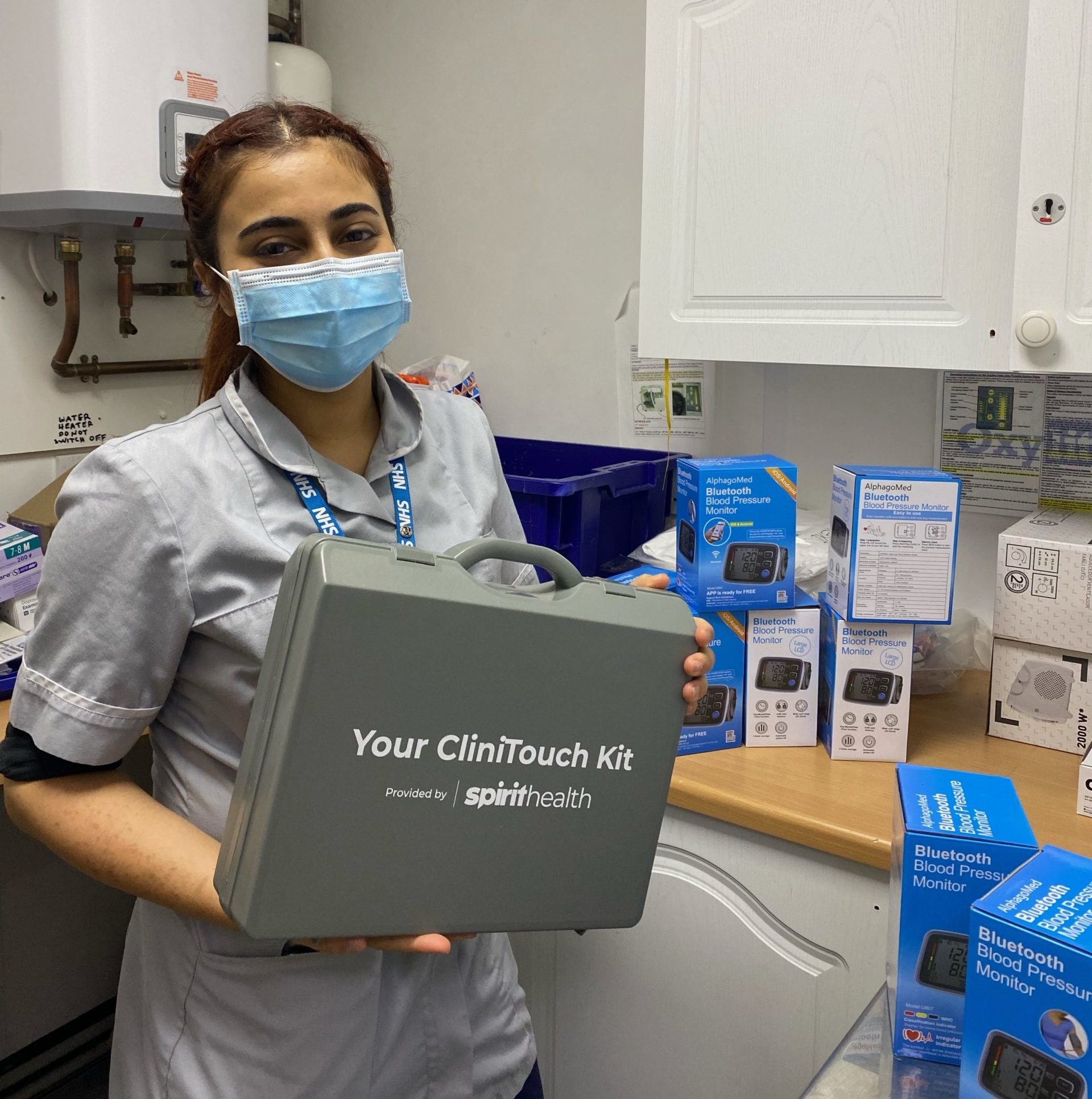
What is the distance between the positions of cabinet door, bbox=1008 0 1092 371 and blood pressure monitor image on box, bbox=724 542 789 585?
405 millimetres

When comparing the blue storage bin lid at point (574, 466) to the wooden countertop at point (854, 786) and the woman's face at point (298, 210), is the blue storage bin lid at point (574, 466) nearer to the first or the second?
the wooden countertop at point (854, 786)

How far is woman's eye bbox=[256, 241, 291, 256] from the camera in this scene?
39.9 inches

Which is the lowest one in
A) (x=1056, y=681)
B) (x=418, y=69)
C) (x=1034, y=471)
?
(x=1056, y=681)

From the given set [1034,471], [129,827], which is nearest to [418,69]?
[1034,471]

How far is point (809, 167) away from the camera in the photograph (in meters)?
1.46

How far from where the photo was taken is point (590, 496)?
1.82m

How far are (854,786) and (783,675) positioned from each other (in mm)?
186

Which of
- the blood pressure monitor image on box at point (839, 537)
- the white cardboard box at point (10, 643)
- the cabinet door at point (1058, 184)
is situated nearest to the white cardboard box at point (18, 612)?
the white cardboard box at point (10, 643)

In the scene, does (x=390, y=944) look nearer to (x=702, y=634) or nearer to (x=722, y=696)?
(x=702, y=634)

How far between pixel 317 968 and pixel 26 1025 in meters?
1.51

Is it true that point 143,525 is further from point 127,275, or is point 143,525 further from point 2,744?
point 127,275

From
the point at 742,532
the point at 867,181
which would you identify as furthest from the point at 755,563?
the point at 867,181

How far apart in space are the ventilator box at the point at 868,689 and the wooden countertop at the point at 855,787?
0.03 m

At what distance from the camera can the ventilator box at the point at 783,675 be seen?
146 cm
